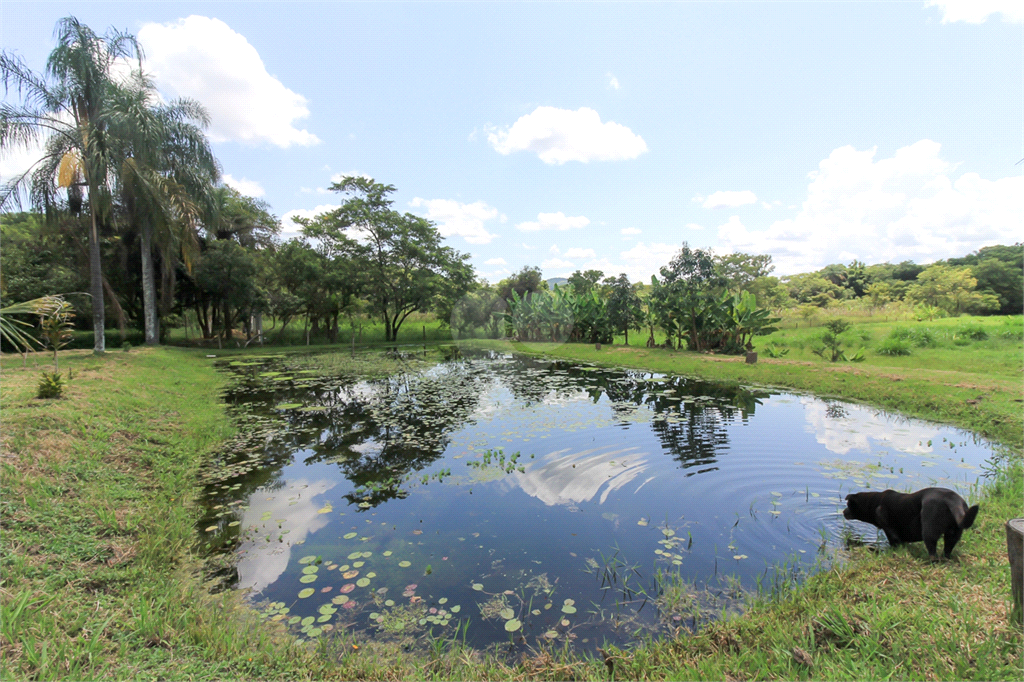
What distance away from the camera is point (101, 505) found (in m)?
4.15

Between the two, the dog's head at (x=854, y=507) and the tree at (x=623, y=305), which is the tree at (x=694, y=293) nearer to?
the tree at (x=623, y=305)

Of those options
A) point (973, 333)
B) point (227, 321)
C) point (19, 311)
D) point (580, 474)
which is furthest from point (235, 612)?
point (227, 321)

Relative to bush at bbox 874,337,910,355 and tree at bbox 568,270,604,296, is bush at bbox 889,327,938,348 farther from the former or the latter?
tree at bbox 568,270,604,296

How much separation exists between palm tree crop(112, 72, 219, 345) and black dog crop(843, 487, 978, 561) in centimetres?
1798

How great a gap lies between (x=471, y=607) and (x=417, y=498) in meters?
2.03

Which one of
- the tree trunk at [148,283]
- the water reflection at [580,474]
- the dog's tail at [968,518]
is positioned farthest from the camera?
the tree trunk at [148,283]

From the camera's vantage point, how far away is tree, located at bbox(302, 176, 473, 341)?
25797 millimetres

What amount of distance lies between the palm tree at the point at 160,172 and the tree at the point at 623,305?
53.6 ft

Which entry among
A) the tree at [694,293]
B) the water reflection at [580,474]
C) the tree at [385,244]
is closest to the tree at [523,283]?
the tree at [385,244]

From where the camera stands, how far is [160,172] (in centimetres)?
1592

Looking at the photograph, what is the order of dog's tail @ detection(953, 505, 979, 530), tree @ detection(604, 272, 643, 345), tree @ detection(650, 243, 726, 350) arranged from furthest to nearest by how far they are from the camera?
tree @ detection(604, 272, 643, 345) < tree @ detection(650, 243, 726, 350) < dog's tail @ detection(953, 505, 979, 530)

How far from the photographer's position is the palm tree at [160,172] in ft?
43.8

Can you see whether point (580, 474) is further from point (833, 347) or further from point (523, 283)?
point (523, 283)

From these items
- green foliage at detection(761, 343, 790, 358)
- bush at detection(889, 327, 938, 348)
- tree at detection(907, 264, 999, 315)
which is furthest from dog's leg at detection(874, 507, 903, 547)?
tree at detection(907, 264, 999, 315)
